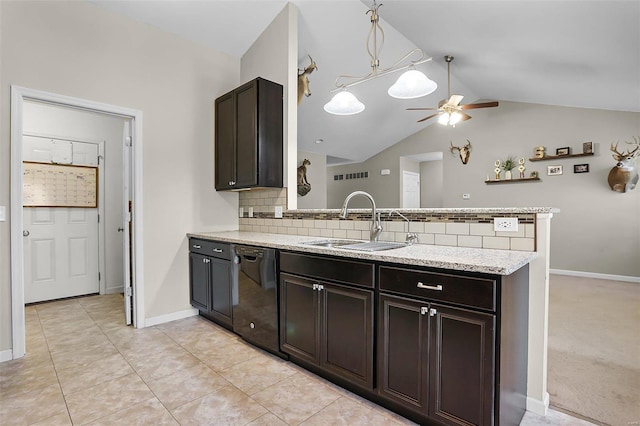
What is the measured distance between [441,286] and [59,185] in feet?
15.0

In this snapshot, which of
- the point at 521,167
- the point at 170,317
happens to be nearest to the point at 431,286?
the point at 170,317

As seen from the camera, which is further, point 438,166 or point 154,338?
point 438,166

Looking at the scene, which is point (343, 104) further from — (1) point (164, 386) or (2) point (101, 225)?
(2) point (101, 225)

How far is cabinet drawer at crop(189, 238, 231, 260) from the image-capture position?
2.85 meters

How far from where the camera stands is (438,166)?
888cm

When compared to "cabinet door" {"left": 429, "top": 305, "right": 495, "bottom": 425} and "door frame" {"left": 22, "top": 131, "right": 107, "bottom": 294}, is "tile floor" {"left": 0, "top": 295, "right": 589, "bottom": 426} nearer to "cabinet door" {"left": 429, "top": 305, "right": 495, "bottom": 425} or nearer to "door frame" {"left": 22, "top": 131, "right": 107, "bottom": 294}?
"cabinet door" {"left": 429, "top": 305, "right": 495, "bottom": 425}

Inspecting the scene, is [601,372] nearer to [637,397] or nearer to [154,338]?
[637,397]

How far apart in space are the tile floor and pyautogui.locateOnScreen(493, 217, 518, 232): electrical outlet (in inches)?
40.1

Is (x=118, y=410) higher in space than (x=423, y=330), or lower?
lower

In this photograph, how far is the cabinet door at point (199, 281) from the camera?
314 centimetres

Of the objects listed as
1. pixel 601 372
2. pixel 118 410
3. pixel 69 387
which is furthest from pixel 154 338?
pixel 601 372

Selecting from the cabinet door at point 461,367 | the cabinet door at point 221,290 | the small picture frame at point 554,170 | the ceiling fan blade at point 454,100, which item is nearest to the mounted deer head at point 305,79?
the ceiling fan blade at point 454,100

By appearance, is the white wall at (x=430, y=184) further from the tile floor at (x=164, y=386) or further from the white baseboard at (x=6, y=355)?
the white baseboard at (x=6, y=355)

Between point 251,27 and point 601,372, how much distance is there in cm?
422
